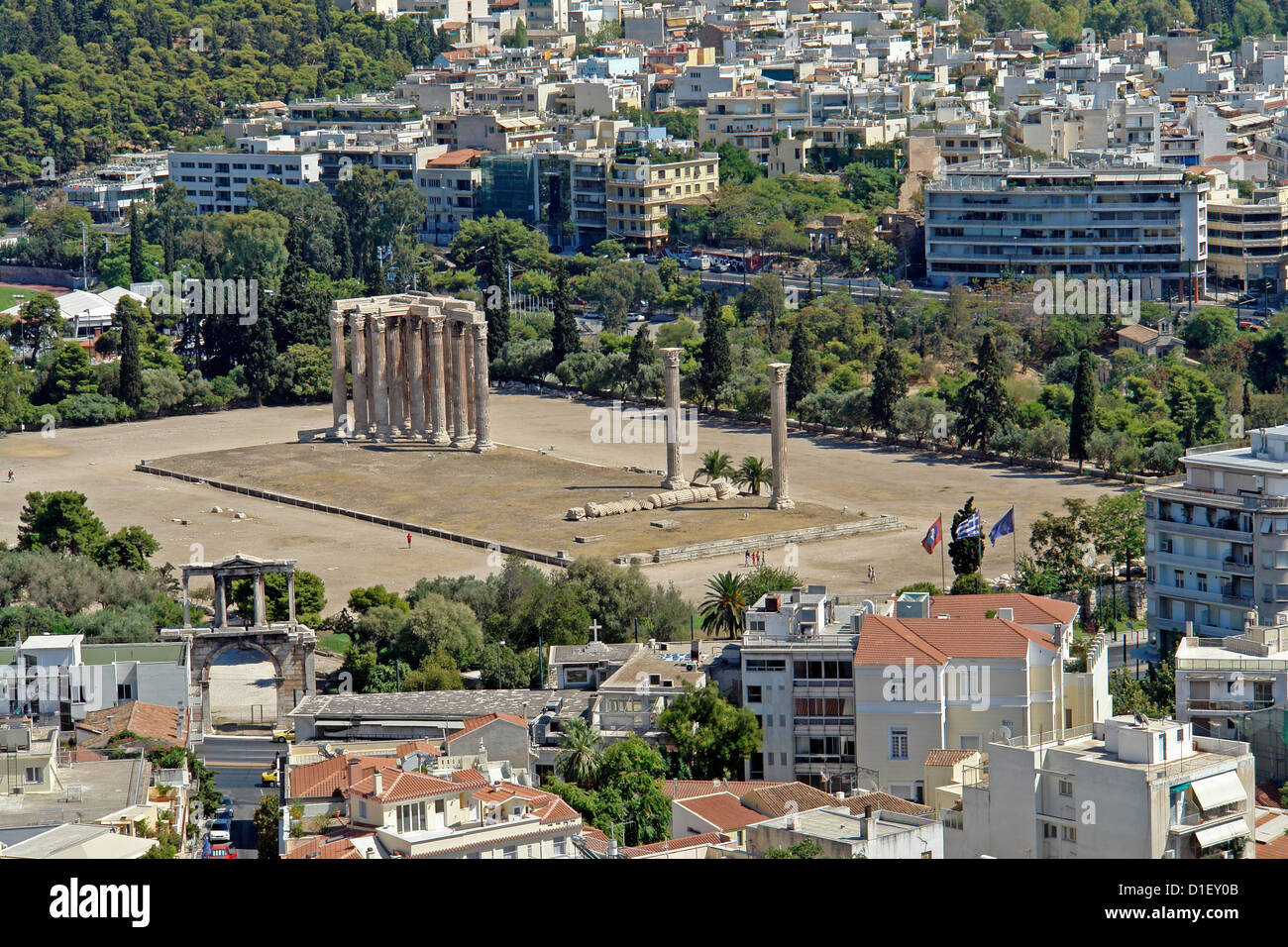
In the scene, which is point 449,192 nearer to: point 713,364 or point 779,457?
point 713,364

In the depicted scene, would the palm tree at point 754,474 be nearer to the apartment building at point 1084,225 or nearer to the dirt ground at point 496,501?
the dirt ground at point 496,501

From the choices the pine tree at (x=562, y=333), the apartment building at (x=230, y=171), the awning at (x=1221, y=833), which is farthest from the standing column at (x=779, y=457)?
the apartment building at (x=230, y=171)

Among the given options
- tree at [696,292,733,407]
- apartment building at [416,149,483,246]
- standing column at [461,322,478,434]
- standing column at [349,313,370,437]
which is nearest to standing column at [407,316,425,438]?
standing column at [461,322,478,434]

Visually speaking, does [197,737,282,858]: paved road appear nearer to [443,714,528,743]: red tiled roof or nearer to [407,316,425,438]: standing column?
[443,714,528,743]: red tiled roof

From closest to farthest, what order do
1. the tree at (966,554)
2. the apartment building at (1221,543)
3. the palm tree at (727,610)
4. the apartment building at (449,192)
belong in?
the apartment building at (1221,543), the palm tree at (727,610), the tree at (966,554), the apartment building at (449,192)

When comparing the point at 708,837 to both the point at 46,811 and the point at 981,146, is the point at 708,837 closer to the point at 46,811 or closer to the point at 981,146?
the point at 46,811

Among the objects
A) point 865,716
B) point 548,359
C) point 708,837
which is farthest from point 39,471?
point 708,837
